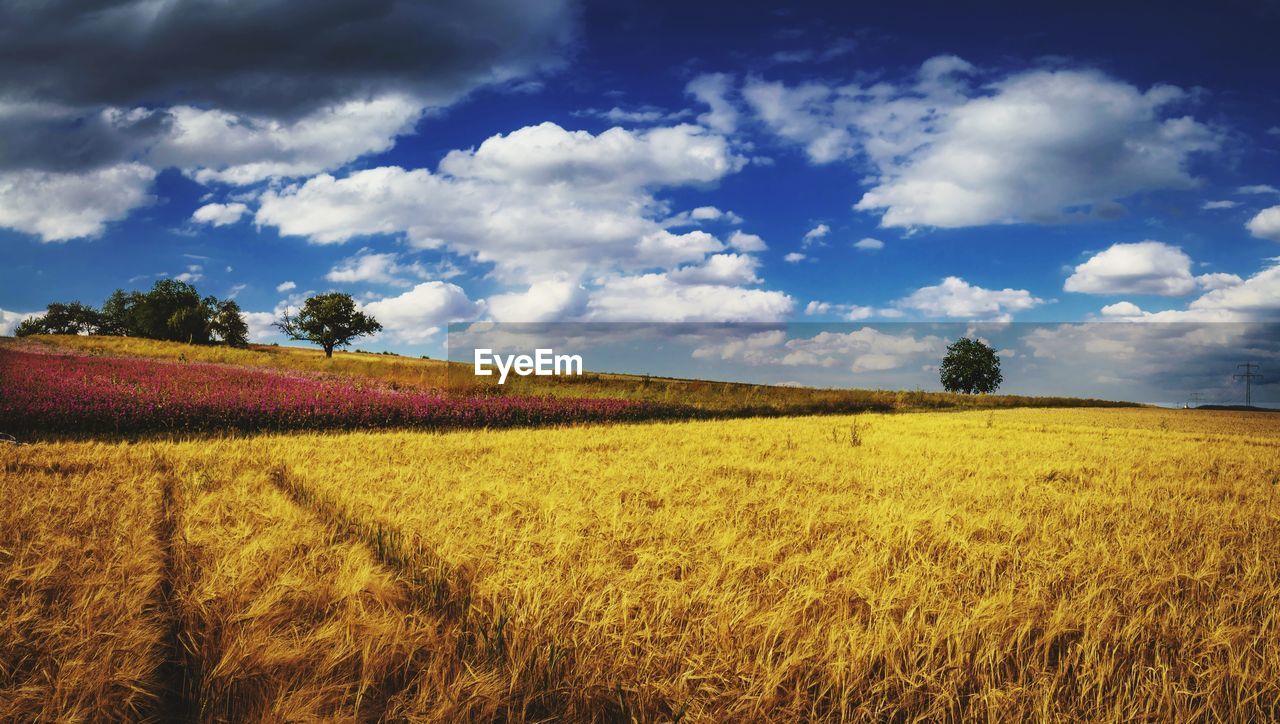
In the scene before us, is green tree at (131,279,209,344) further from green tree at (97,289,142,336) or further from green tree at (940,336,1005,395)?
green tree at (940,336,1005,395)

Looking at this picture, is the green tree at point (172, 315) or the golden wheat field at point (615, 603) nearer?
the golden wheat field at point (615, 603)

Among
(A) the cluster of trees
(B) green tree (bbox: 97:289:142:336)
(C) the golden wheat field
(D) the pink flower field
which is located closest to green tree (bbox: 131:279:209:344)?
(A) the cluster of trees

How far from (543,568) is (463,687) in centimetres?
116

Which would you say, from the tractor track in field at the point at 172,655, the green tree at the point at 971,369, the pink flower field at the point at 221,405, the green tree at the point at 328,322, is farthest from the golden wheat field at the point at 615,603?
the green tree at the point at 971,369

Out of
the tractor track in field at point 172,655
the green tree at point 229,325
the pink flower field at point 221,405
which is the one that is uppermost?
the green tree at point 229,325

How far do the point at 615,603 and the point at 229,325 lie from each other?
81978 mm

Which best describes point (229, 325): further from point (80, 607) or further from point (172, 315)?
point (80, 607)

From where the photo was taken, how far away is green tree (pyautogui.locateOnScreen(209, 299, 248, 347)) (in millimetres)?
68875

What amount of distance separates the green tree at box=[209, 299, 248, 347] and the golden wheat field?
2986 inches

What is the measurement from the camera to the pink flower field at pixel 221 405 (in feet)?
38.7

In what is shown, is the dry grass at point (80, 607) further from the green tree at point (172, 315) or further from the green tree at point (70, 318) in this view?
the green tree at point (70, 318)

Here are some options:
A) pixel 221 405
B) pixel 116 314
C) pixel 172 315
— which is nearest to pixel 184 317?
pixel 172 315

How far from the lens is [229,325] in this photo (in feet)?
228

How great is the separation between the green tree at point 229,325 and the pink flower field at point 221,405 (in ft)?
183
